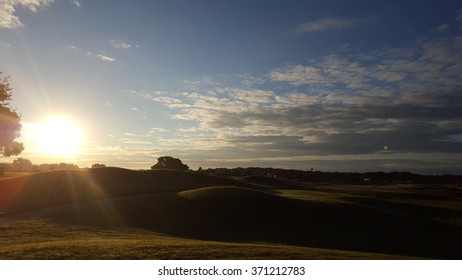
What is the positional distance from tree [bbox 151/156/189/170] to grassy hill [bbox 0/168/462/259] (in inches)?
2992

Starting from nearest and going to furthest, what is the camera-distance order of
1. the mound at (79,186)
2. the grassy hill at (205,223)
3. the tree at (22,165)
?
1. the grassy hill at (205,223)
2. the mound at (79,186)
3. the tree at (22,165)

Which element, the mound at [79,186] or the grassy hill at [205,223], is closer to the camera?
the grassy hill at [205,223]

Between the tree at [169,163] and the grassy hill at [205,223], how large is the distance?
249ft

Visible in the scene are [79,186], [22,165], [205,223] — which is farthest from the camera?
[22,165]

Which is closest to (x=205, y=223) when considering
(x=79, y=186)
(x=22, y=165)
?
(x=79, y=186)

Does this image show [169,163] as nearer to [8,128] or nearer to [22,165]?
[22,165]

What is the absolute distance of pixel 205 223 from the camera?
43.6 metres

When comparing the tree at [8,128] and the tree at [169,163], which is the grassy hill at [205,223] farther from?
the tree at [169,163]

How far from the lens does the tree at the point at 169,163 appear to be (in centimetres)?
14325

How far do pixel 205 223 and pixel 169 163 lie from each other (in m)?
104

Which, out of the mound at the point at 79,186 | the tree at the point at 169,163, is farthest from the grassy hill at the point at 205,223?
the tree at the point at 169,163

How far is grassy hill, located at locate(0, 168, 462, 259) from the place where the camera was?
2592 cm

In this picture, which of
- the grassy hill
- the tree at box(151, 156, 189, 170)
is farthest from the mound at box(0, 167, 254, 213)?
the tree at box(151, 156, 189, 170)
